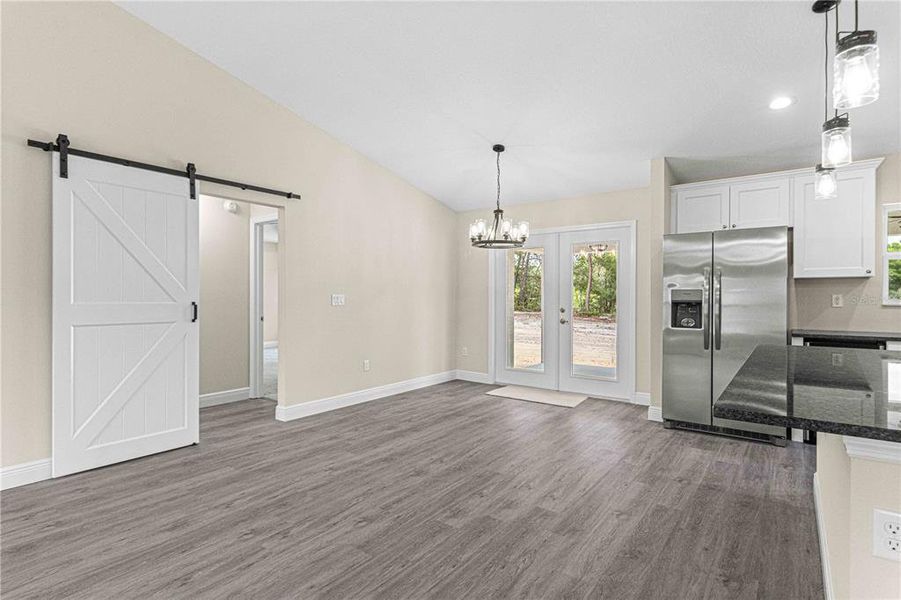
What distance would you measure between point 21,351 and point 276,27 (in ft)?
9.16

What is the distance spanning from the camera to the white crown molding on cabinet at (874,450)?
3.82ft

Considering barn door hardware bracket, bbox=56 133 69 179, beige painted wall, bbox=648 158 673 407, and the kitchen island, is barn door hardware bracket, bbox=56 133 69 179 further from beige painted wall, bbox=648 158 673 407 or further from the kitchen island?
beige painted wall, bbox=648 158 673 407

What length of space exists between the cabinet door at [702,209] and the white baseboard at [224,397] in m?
5.25

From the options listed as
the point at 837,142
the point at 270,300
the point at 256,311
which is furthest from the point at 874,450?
the point at 270,300

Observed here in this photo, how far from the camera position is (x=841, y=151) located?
1.76m

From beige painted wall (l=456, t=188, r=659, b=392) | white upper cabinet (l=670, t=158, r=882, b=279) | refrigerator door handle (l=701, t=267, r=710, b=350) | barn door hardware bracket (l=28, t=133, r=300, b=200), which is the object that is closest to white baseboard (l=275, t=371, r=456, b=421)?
beige painted wall (l=456, t=188, r=659, b=392)

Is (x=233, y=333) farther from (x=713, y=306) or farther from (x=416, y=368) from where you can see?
(x=713, y=306)

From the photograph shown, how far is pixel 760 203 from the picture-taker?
14.9 ft

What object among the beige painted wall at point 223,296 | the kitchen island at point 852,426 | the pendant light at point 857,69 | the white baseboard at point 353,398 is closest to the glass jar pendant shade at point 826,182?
the kitchen island at point 852,426

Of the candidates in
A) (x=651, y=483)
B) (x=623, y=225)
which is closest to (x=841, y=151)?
(x=651, y=483)

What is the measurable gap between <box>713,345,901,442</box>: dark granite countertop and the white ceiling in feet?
7.12

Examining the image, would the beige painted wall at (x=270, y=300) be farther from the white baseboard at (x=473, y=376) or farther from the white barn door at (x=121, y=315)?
the white barn door at (x=121, y=315)

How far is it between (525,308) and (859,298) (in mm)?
3477

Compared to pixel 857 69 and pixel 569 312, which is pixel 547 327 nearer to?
pixel 569 312
